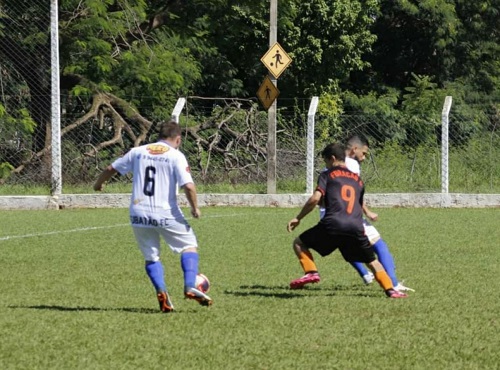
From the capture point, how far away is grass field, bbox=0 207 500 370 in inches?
248

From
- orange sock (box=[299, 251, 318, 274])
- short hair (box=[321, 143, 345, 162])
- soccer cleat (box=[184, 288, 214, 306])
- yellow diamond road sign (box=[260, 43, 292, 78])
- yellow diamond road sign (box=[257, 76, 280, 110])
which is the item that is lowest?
soccer cleat (box=[184, 288, 214, 306])

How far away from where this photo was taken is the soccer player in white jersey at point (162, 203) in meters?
7.95

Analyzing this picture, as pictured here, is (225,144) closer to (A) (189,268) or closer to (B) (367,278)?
(B) (367,278)

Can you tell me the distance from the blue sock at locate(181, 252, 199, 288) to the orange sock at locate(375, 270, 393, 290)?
157 centimetres

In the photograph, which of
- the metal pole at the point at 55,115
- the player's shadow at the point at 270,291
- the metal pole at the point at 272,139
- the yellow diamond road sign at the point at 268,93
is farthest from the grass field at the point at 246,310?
the yellow diamond road sign at the point at 268,93

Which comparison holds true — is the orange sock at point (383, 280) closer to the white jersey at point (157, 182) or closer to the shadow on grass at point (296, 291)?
the shadow on grass at point (296, 291)

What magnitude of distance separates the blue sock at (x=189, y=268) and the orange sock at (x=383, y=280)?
1.57 meters

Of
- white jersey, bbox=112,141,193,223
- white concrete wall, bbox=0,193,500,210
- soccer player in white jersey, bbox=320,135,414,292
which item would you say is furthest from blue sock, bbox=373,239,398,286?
white concrete wall, bbox=0,193,500,210

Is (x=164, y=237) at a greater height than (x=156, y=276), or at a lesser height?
greater

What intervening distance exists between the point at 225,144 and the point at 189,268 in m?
13.3

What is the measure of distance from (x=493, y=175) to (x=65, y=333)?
14576 mm

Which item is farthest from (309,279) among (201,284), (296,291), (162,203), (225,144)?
(225,144)

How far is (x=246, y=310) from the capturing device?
26.5 feet

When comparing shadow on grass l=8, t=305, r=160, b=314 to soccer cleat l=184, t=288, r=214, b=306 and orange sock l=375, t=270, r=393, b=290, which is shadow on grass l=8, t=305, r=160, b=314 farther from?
orange sock l=375, t=270, r=393, b=290
